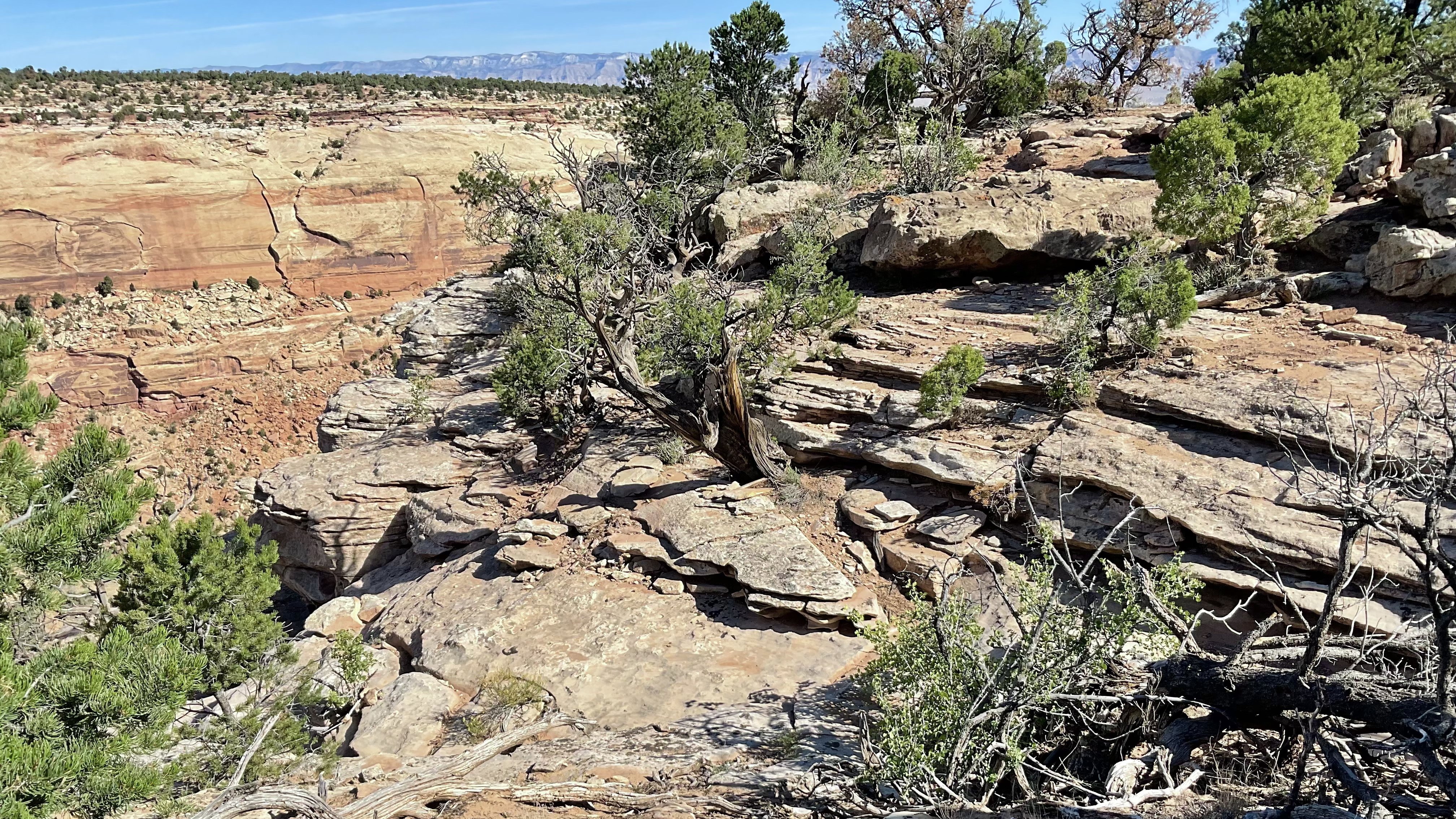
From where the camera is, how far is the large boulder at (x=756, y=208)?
18.9 m

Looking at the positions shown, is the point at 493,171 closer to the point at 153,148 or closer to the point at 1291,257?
the point at 1291,257

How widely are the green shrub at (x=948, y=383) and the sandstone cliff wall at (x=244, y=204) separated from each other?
31.5 metres

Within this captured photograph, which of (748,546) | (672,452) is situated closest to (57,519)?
(748,546)

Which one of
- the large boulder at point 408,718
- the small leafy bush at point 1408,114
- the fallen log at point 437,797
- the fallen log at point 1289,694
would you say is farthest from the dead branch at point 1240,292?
the large boulder at point 408,718

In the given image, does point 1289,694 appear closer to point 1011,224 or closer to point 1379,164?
point 1011,224

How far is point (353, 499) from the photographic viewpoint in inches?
546

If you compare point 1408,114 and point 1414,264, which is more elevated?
point 1408,114

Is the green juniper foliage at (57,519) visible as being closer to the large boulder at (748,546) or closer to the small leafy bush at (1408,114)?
the large boulder at (748,546)

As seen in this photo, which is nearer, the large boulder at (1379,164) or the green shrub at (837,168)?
the large boulder at (1379,164)

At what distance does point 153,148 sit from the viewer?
38.1 meters

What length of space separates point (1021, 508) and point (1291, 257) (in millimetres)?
7953

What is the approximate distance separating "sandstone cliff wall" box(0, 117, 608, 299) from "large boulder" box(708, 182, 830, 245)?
70.4 ft

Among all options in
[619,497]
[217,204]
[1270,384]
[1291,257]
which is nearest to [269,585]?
[619,497]

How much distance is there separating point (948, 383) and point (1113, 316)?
264cm
